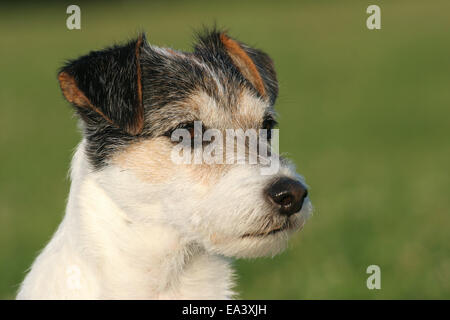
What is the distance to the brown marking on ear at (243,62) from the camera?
18.8 ft

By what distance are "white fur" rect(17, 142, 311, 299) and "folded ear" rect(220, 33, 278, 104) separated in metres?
1.32

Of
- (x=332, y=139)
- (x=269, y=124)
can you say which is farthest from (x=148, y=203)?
(x=332, y=139)

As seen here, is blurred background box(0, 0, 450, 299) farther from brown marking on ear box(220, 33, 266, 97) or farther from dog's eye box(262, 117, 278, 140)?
brown marking on ear box(220, 33, 266, 97)

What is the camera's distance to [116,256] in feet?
15.0

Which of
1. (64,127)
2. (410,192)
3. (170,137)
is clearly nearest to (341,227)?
(410,192)

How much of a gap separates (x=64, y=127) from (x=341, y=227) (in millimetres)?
11794

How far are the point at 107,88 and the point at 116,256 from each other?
1148mm

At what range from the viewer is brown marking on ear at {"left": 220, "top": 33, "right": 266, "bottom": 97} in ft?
18.8

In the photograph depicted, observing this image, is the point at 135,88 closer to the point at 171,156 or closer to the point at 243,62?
the point at 171,156

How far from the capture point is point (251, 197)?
14.4 ft

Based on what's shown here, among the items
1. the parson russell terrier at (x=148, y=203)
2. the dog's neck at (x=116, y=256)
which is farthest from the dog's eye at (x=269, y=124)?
the dog's neck at (x=116, y=256)
